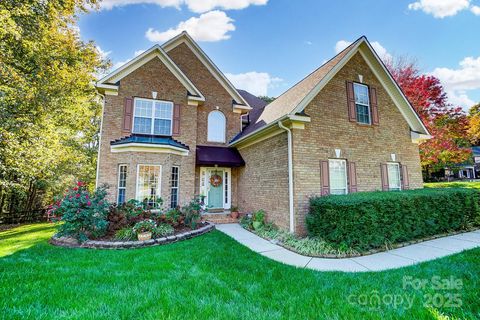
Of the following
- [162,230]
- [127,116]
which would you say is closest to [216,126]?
[127,116]

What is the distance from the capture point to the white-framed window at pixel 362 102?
30.4 ft

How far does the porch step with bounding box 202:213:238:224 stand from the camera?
10.3m

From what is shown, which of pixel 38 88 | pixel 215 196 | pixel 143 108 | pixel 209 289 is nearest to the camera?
pixel 209 289

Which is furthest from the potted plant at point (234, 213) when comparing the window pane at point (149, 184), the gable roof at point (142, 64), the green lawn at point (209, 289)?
the gable roof at point (142, 64)

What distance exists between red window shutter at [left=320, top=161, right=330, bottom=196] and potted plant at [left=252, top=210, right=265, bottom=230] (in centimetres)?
260

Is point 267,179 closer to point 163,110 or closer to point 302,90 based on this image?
point 302,90

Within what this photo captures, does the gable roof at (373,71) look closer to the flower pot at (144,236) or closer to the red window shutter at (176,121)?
the red window shutter at (176,121)

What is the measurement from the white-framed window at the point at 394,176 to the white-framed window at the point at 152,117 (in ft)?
34.1

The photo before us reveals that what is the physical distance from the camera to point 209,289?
3.64 meters

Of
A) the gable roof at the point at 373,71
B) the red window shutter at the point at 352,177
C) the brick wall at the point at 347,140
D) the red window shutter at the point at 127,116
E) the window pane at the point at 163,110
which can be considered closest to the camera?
the brick wall at the point at 347,140

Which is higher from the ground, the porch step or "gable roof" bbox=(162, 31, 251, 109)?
"gable roof" bbox=(162, 31, 251, 109)

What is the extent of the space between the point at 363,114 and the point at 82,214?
441 inches

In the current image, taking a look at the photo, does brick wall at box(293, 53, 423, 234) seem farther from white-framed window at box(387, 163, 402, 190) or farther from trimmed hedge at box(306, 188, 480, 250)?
trimmed hedge at box(306, 188, 480, 250)

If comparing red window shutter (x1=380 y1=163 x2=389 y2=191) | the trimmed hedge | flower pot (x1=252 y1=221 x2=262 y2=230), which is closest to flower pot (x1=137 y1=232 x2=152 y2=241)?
flower pot (x1=252 y1=221 x2=262 y2=230)
